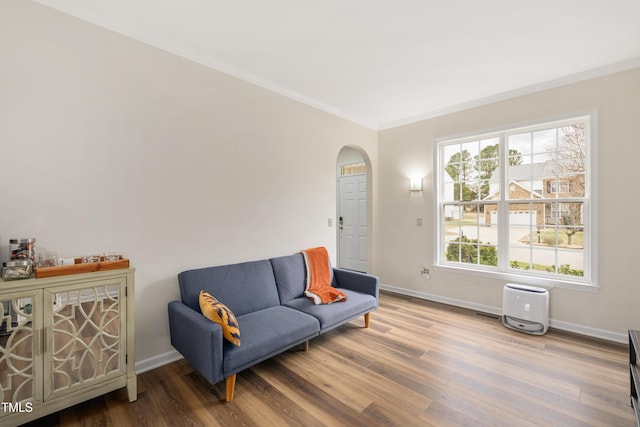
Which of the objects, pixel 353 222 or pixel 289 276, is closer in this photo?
pixel 289 276

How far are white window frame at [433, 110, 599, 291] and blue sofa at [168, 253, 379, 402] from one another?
5.02 ft

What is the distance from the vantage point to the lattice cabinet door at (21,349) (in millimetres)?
1542

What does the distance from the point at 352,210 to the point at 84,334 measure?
4.67 meters

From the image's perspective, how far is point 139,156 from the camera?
232cm

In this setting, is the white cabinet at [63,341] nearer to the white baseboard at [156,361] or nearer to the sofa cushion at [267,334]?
the white baseboard at [156,361]

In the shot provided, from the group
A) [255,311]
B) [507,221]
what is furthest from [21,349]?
A: [507,221]

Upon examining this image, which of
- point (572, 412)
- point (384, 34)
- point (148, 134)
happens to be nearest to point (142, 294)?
point (148, 134)

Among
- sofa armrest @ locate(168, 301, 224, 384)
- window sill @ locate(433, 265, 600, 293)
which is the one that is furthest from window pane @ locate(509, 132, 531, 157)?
sofa armrest @ locate(168, 301, 224, 384)

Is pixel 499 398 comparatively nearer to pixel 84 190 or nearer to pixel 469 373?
pixel 469 373

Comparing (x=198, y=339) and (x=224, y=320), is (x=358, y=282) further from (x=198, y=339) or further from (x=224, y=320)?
(x=198, y=339)

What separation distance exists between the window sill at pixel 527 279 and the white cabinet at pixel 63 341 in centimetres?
374

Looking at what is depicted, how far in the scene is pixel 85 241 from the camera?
2070mm

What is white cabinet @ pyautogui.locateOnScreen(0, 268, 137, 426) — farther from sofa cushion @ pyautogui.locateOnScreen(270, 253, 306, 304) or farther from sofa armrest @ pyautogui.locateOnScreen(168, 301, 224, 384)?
sofa cushion @ pyautogui.locateOnScreen(270, 253, 306, 304)

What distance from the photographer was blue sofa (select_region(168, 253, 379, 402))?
1969 millimetres
